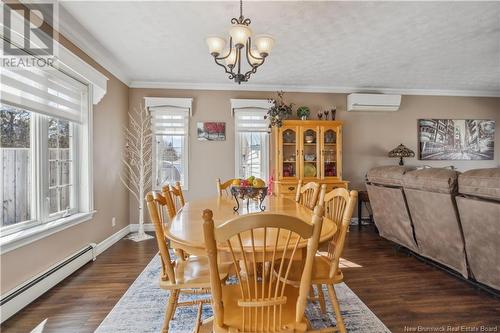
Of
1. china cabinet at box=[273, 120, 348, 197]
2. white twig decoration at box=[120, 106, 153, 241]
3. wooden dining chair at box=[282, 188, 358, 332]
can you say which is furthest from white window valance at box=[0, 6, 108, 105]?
china cabinet at box=[273, 120, 348, 197]

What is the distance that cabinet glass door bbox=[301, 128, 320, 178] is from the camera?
4.19m

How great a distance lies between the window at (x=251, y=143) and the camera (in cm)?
432

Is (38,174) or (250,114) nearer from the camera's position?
(38,174)

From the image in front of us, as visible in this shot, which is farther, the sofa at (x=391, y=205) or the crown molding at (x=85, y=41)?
the sofa at (x=391, y=205)

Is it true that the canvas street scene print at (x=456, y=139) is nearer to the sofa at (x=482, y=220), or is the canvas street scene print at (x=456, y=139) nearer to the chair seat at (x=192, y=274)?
the sofa at (x=482, y=220)

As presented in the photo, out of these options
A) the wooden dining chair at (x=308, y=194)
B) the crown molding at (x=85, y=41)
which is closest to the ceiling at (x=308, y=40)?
the crown molding at (x=85, y=41)

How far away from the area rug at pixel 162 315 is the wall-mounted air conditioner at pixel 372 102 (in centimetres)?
319

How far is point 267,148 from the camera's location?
A: 4398 mm

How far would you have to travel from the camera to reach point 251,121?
4.32m

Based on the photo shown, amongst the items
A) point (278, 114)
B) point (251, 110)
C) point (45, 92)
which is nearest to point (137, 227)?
point (45, 92)

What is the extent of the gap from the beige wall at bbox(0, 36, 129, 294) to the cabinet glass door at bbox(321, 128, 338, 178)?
3.21 m

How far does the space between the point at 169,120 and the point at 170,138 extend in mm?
296

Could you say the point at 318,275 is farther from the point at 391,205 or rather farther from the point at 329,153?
the point at 329,153

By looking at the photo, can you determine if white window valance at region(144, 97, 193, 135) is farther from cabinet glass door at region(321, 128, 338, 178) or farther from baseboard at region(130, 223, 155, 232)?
cabinet glass door at region(321, 128, 338, 178)
